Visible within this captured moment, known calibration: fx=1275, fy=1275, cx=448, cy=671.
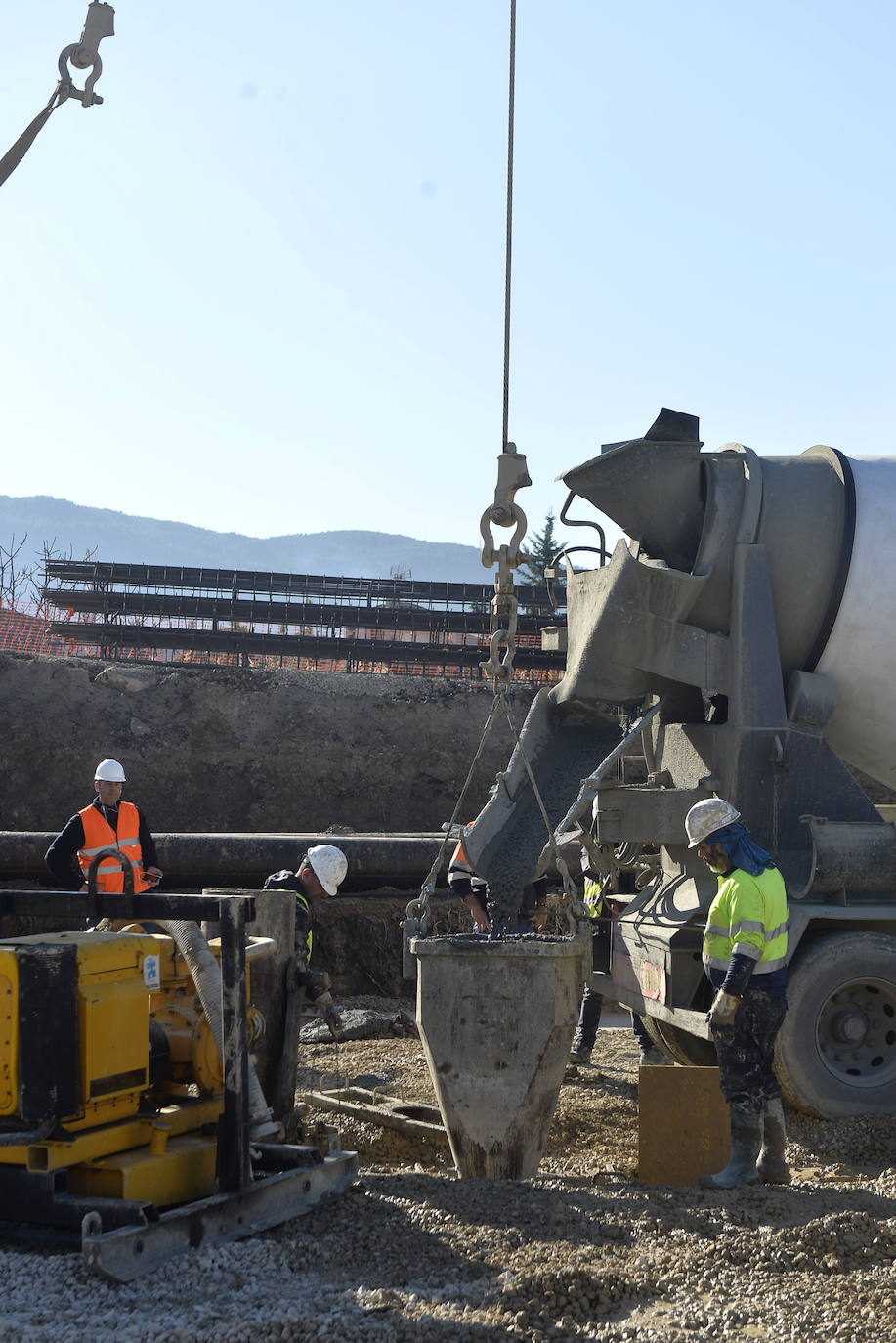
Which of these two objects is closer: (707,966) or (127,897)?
(127,897)

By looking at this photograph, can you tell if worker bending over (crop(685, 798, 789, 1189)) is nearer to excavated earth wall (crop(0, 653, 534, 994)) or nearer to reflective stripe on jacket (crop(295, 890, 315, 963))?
reflective stripe on jacket (crop(295, 890, 315, 963))

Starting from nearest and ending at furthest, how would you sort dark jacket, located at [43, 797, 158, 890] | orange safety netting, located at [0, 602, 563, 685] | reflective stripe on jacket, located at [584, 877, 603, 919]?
1. dark jacket, located at [43, 797, 158, 890]
2. reflective stripe on jacket, located at [584, 877, 603, 919]
3. orange safety netting, located at [0, 602, 563, 685]

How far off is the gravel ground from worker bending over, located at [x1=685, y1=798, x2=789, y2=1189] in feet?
0.80

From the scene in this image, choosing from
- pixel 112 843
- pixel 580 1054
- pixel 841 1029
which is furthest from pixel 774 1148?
pixel 112 843

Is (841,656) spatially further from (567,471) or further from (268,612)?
(268,612)

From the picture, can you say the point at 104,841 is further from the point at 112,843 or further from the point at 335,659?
the point at 335,659

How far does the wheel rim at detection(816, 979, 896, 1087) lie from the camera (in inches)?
250

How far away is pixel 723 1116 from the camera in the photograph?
554cm

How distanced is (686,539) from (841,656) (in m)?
1.05

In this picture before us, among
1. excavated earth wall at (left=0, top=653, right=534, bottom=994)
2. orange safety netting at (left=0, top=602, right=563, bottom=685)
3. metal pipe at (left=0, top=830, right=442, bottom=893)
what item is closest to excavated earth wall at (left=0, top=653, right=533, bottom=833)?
excavated earth wall at (left=0, top=653, right=534, bottom=994)

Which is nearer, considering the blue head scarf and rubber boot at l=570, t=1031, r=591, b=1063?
the blue head scarf

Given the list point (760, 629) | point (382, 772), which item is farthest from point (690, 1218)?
point (382, 772)

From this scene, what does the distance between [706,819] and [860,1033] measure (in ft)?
5.62

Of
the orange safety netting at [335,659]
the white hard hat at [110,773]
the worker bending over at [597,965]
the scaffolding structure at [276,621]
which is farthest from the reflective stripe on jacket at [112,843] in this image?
the scaffolding structure at [276,621]
